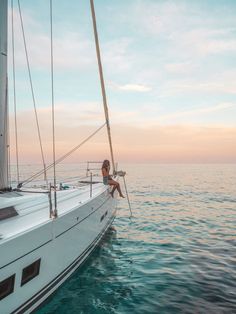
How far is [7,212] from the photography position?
6957mm

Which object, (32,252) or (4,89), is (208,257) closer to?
(32,252)

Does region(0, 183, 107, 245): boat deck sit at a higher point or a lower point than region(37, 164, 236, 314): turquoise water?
higher

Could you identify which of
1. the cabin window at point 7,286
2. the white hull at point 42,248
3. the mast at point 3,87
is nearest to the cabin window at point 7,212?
the white hull at point 42,248

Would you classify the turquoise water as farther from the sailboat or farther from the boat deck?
the boat deck

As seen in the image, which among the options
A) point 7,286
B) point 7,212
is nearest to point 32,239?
point 7,286

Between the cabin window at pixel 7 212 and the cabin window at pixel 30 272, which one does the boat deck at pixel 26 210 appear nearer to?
the cabin window at pixel 7 212

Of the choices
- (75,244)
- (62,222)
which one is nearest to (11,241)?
(62,222)

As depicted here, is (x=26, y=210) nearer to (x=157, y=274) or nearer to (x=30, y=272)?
(x=30, y=272)

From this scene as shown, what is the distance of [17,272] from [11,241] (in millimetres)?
627

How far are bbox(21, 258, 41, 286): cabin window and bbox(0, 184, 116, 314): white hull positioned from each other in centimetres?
7

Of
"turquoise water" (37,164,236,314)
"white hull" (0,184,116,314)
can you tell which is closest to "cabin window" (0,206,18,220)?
"white hull" (0,184,116,314)

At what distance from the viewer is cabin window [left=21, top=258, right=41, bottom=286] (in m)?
5.40

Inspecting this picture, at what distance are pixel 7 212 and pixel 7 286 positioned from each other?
2.31m

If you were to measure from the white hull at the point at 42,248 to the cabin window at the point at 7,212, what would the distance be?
0.45 ft
